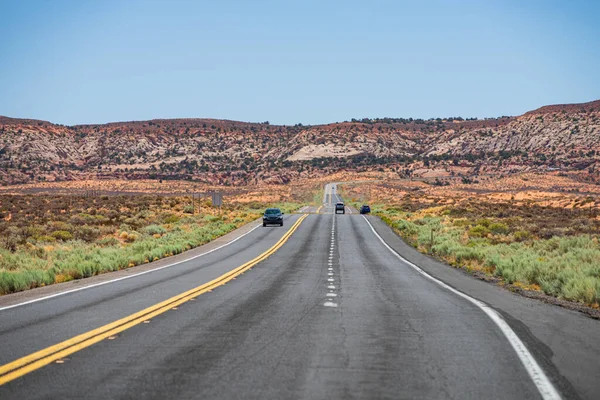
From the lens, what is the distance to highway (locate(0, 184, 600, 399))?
5984mm

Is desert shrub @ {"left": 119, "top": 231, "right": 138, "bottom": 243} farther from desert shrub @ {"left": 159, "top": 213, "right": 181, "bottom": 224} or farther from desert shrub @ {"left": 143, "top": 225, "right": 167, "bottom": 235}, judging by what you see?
desert shrub @ {"left": 159, "top": 213, "right": 181, "bottom": 224}

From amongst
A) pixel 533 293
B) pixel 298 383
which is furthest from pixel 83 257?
pixel 298 383

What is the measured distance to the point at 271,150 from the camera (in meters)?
191

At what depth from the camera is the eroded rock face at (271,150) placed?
155000 mm

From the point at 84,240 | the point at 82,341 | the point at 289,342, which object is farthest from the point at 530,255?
the point at 84,240

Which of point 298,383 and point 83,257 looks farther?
point 83,257

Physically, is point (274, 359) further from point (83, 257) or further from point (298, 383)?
point (83, 257)

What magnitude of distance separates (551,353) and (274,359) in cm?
372

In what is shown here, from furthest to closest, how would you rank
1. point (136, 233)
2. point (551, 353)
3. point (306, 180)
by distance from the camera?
1. point (306, 180)
2. point (136, 233)
3. point (551, 353)

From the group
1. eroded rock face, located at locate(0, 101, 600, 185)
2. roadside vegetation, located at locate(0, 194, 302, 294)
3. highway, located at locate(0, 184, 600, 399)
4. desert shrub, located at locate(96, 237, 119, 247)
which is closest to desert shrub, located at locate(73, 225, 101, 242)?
roadside vegetation, located at locate(0, 194, 302, 294)

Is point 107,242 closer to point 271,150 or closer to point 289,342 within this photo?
point 289,342

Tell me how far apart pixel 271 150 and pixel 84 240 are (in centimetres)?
15688

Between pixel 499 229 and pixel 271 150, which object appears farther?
pixel 271 150

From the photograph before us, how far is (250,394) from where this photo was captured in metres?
5.66
